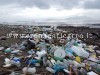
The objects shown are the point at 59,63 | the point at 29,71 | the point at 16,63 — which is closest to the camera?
the point at 29,71

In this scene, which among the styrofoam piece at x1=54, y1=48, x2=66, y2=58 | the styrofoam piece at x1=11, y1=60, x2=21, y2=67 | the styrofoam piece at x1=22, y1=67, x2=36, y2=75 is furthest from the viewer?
the styrofoam piece at x1=54, y1=48, x2=66, y2=58

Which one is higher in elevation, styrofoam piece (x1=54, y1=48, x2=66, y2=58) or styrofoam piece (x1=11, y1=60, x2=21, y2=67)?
styrofoam piece (x1=54, y1=48, x2=66, y2=58)

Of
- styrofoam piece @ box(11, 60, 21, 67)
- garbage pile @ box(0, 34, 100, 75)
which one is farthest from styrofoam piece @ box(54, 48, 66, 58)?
styrofoam piece @ box(11, 60, 21, 67)

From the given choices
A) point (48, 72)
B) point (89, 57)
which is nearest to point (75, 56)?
point (89, 57)

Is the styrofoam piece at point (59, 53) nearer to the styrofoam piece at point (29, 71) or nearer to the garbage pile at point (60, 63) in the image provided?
the garbage pile at point (60, 63)

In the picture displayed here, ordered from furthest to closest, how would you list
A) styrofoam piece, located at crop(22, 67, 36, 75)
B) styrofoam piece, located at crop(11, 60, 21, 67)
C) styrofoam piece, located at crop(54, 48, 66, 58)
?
styrofoam piece, located at crop(54, 48, 66, 58) → styrofoam piece, located at crop(11, 60, 21, 67) → styrofoam piece, located at crop(22, 67, 36, 75)

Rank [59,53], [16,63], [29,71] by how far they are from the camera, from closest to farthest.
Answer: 1. [29,71]
2. [16,63]
3. [59,53]

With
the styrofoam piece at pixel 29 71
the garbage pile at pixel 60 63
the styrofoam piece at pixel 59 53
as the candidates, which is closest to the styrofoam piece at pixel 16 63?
the garbage pile at pixel 60 63

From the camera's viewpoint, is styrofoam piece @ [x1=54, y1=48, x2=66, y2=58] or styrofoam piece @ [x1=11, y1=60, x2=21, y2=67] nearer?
styrofoam piece @ [x1=11, y1=60, x2=21, y2=67]

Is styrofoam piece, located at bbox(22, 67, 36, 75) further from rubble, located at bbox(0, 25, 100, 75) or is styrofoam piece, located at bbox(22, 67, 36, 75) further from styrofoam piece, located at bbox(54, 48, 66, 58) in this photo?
styrofoam piece, located at bbox(54, 48, 66, 58)

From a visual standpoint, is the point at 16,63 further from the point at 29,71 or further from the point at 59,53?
the point at 59,53

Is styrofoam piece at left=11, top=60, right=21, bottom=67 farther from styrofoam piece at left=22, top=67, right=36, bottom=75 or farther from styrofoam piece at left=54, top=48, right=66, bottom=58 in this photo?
styrofoam piece at left=54, top=48, right=66, bottom=58

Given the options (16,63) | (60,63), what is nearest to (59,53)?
(60,63)

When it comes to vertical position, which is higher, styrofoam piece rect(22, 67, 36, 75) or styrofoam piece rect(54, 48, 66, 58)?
styrofoam piece rect(54, 48, 66, 58)
